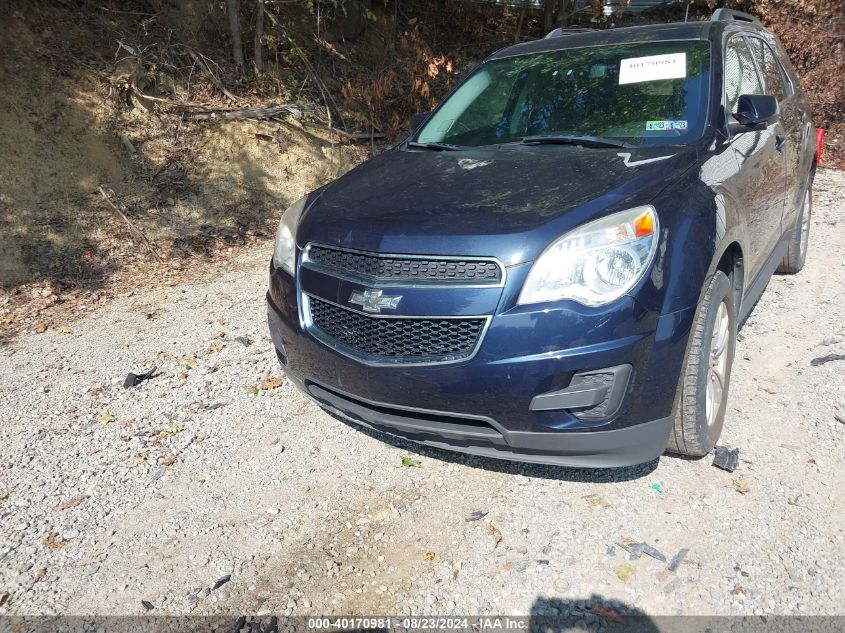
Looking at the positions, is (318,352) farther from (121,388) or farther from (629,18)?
(629,18)

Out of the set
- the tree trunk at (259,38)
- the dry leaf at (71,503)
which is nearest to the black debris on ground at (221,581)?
the dry leaf at (71,503)

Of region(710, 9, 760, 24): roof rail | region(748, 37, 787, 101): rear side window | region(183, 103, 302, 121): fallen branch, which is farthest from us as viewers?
region(183, 103, 302, 121): fallen branch

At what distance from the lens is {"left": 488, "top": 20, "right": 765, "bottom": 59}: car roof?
354 centimetres

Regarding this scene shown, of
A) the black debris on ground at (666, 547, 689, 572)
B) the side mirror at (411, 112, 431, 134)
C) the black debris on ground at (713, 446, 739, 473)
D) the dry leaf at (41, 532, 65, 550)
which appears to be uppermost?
the side mirror at (411, 112, 431, 134)

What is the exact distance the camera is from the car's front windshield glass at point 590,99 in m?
3.14

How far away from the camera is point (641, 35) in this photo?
3658 millimetres

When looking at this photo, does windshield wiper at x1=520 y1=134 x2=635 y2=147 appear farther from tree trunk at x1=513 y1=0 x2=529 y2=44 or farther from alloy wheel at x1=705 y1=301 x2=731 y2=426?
tree trunk at x1=513 y1=0 x2=529 y2=44

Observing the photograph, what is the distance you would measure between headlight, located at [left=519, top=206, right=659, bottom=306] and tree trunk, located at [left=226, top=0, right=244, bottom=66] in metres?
7.69

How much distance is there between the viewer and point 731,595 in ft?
7.54

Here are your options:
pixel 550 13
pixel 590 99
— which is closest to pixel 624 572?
pixel 590 99

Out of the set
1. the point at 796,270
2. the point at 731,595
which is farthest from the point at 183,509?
the point at 796,270

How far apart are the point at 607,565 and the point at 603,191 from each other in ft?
4.85

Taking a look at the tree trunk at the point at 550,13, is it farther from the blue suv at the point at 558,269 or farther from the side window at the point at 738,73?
the blue suv at the point at 558,269

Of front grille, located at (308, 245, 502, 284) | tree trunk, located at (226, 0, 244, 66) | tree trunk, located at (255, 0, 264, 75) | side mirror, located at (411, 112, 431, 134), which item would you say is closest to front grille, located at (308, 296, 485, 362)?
front grille, located at (308, 245, 502, 284)
